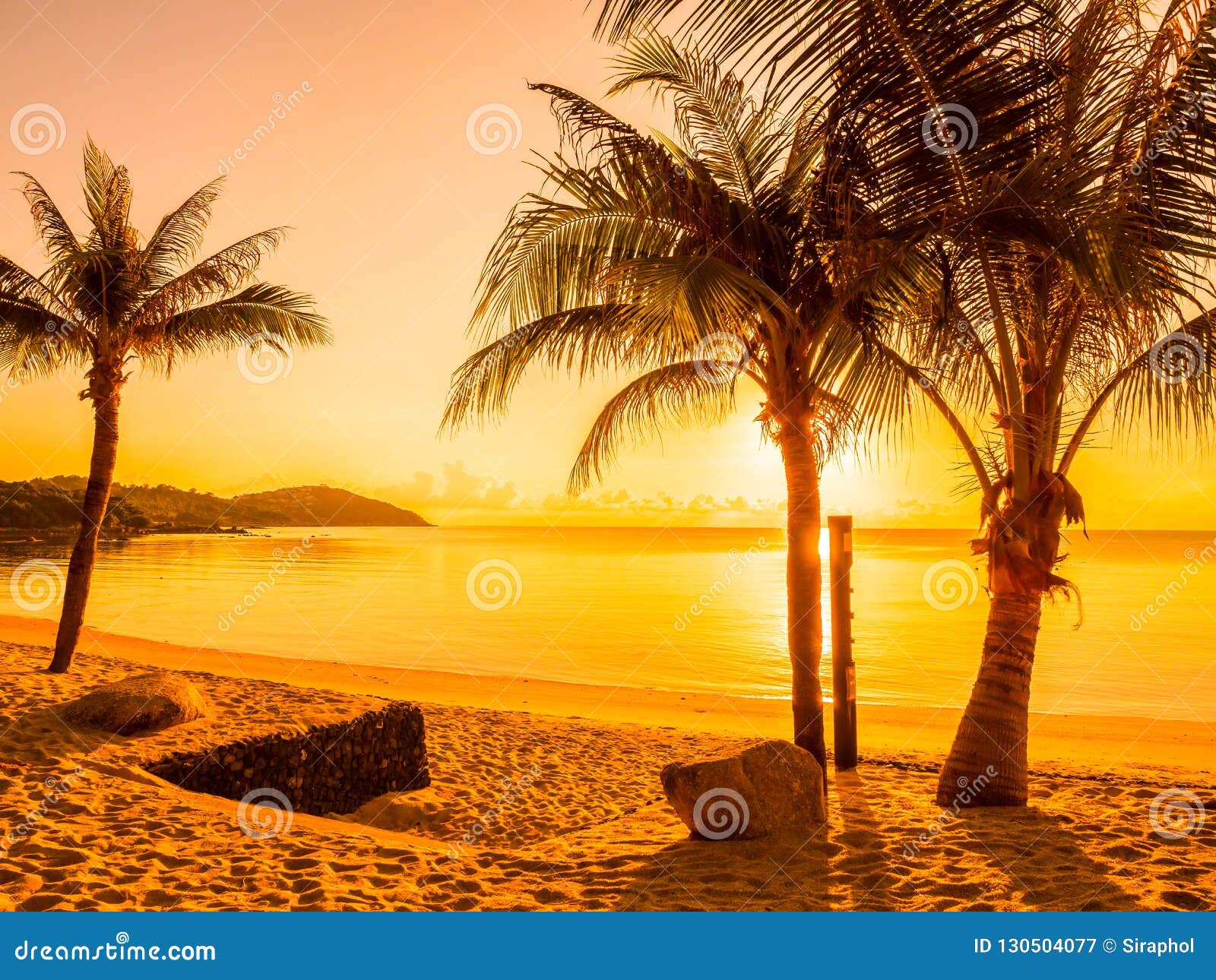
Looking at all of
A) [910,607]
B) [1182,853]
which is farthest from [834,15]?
[910,607]

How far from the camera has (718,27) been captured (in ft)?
8.49

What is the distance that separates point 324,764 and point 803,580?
441 centimetres

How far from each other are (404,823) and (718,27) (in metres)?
6.39
